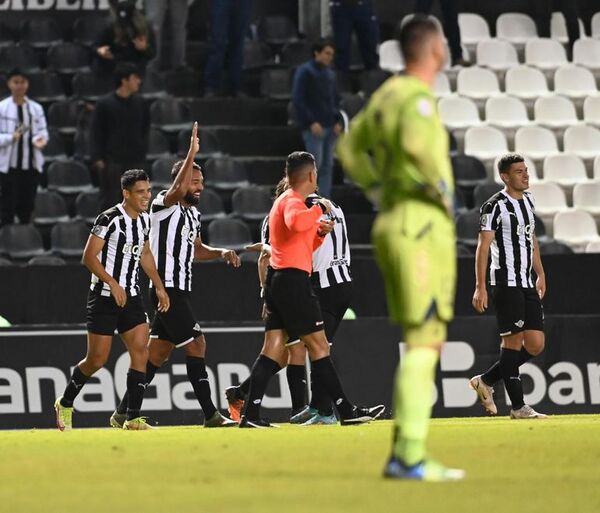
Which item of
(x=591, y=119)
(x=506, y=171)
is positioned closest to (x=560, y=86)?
(x=591, y=119)

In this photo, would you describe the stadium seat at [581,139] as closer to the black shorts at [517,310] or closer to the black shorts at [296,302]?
the black shorts at [517,310]

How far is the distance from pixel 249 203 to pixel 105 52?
2.39m

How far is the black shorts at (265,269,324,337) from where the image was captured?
449 inches

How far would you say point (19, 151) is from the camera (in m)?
16.6

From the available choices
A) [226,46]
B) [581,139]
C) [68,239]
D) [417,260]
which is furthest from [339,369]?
[417,260]

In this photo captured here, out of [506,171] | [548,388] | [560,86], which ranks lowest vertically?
[548,388]

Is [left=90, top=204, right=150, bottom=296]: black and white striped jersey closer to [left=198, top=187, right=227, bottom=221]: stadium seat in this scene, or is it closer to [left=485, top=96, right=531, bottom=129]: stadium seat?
[left=198, top=187, right=227, bottom=221]: stadium seat

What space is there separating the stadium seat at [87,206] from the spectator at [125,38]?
5.48ft

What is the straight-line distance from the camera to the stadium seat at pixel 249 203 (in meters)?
17.0

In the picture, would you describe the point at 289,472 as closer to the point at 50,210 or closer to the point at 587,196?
the point at 50,210

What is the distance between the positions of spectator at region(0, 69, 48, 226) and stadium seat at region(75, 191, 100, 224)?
48 cm

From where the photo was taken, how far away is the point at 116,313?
40.2 feet

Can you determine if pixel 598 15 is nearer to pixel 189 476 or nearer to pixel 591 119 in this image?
pixel 591 119

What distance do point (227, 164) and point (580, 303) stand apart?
418 cm
